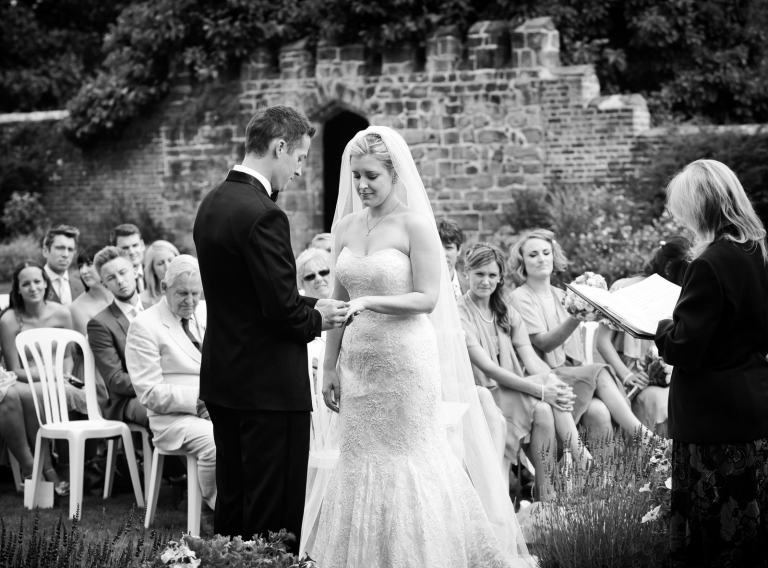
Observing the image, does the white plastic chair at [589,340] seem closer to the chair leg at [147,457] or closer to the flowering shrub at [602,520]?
the flowering shrub at [602,520]

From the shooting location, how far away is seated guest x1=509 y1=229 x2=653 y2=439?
6.36 metres

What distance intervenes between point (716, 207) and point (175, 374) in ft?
10.9

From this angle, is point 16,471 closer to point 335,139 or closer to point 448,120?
Result: point 448,120

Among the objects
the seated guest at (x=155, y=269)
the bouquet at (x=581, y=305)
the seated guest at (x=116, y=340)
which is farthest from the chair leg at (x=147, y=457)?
the bouquet at (x=581, y=305)

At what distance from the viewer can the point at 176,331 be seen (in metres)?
5.84

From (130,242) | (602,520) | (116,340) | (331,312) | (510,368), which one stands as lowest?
(602,520)

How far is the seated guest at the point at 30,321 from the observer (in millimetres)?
6809

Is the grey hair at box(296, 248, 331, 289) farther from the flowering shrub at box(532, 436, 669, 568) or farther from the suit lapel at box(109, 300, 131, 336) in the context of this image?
the flowering shrub at box(532, 436, 669, 568)

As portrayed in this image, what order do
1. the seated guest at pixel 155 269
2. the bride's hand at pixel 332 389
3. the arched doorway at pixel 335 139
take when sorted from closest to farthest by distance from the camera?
the bride's hand at pixel 332 389
the seated guest at pixel 155 269
the arched doorway at pixel 335 139

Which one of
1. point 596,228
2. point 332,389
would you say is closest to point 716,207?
point 332,389

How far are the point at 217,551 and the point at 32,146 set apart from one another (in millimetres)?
16958

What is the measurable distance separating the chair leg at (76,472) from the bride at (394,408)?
2.04 meters

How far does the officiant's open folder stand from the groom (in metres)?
1.15

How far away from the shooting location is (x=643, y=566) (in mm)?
4316
